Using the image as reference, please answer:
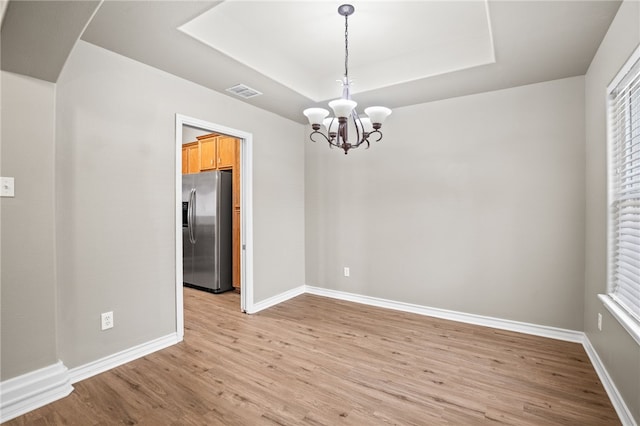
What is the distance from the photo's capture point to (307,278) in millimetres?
4770

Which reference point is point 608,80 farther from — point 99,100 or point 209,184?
point 209,184

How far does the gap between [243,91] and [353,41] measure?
126cm

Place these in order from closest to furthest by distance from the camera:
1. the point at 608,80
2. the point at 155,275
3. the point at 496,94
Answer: the point at 608,80
the point at 155,275
the point at 496,94

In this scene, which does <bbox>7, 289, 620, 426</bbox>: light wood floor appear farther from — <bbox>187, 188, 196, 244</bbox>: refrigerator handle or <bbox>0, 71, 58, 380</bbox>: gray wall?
<bbox>187, 188, 196, 244</bbox>: refrigerator handle

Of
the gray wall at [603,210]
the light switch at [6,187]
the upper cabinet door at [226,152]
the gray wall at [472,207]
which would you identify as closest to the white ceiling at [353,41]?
the gray wall at [603,210]

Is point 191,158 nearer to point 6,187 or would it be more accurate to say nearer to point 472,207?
point 6,187

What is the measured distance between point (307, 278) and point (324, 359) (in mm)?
2103


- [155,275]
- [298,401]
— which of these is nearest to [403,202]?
[298,401]

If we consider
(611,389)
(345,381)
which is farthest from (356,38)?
(611,389)

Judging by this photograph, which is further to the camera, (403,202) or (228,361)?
(403,202)

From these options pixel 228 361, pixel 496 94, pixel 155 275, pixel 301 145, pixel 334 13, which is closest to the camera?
pixel 334 13

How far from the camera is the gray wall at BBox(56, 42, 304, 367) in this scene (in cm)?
233

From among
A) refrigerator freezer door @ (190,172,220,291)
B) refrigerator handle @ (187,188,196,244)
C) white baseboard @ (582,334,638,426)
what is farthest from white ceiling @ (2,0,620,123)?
white baseboard @ (582,334,638,426)

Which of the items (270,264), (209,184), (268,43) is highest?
(268,43)
